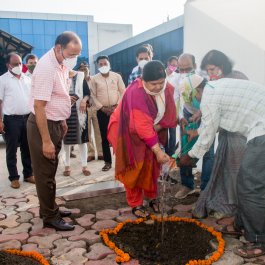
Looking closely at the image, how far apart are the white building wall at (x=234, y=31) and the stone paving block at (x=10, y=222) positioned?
3.14 m

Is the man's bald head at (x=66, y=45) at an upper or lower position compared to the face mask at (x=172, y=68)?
lower

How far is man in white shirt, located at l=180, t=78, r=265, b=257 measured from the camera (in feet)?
8.66

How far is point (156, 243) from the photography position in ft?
9.43

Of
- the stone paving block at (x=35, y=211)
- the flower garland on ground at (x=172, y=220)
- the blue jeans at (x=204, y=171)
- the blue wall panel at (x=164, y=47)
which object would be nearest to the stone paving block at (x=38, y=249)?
the flower garland on ground at (x=172, y=220)

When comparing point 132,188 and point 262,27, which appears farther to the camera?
point 262,27

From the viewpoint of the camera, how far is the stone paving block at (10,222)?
3.40m

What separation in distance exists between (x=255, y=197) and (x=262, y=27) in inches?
81.4

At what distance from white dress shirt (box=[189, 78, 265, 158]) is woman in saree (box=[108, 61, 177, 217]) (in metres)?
0.49

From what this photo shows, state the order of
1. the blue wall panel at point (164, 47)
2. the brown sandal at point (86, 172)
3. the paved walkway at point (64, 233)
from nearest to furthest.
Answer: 1. the paved walkway at point (64, 233)
2. the brown sandal at point (86, 172)
3. the blue wall panel at point (164, 47)

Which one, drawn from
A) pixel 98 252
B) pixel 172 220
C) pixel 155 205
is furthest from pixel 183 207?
pixel 98 252

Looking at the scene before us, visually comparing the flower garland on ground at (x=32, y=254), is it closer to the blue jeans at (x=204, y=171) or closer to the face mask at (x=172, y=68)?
the blue jeans at (x=204, y=171)

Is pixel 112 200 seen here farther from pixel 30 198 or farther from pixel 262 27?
pixel 262 27

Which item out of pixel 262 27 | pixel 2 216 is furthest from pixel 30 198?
pixel 262 27

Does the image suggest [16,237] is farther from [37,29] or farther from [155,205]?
[37,29]
